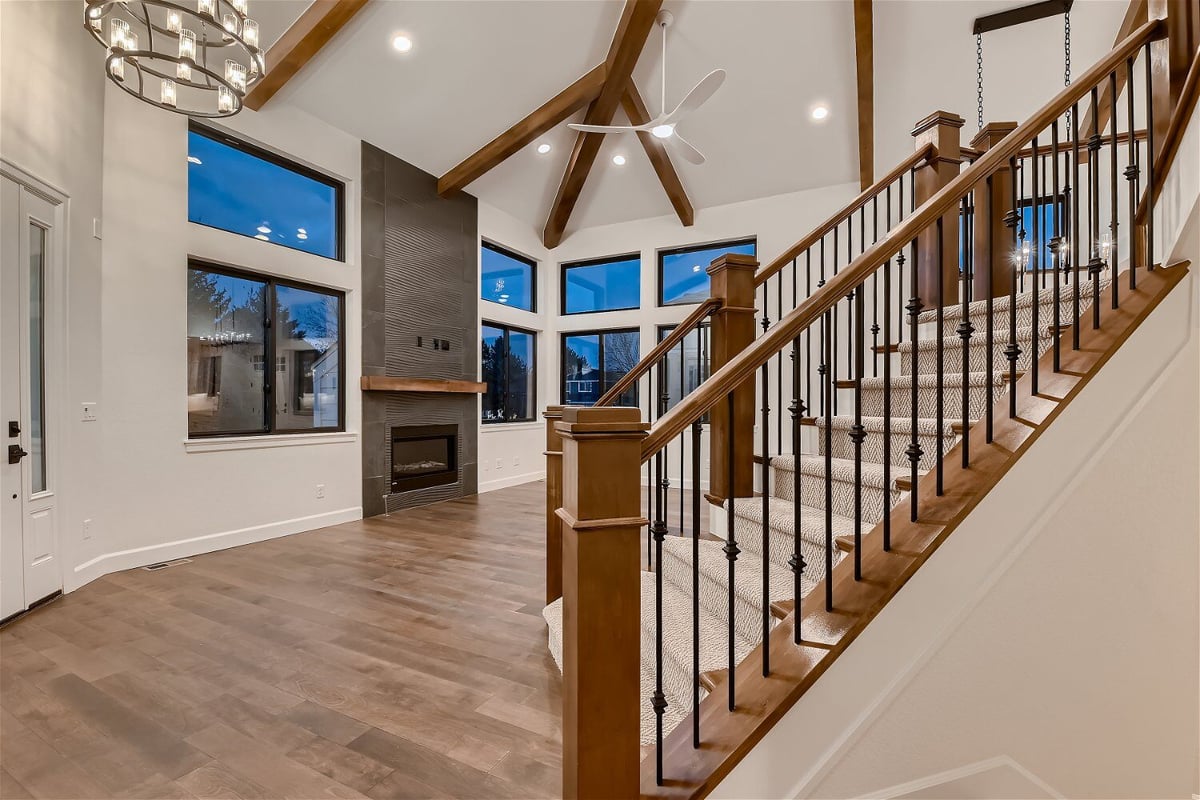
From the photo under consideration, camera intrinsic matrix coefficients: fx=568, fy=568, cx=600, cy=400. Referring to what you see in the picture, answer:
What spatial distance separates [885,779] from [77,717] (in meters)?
2.68

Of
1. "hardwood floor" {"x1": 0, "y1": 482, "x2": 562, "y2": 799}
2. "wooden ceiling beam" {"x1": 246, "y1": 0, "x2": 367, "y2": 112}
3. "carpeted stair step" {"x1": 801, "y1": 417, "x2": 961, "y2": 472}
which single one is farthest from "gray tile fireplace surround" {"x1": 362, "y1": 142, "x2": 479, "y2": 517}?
"carpeted stair step" {"x1": 801, "y1": 417, "x2": 961, "y2": 472}

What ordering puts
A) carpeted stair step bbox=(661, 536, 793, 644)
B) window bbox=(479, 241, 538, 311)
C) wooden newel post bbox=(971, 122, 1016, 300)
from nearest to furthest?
carpeted stair step bbox=(661, 536, 793, 644) → wooden newel post bbox=(971, 122, 1016, 300) → window bbox=(479, 241, 538, 311)

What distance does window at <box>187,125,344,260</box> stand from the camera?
4.31 m

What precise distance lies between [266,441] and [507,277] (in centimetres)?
392

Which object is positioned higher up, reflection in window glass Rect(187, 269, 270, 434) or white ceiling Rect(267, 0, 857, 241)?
white ceiling Rect(267, 0, 857, 241)

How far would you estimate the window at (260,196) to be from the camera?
170 inches

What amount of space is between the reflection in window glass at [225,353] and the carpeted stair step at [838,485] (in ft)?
13.7

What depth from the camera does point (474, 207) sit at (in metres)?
6.67

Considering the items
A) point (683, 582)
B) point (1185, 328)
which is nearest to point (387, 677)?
point (683, 582)

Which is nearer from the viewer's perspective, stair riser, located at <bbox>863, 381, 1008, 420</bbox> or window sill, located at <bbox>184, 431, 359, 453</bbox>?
stair riser, located at <bbox>863, 381, 1008, 420</bbox>

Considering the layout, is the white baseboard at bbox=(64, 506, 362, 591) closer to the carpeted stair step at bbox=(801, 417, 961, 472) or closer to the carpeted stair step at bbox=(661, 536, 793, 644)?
the carpeted stair step at bbox=(661, 536, 793, 644)

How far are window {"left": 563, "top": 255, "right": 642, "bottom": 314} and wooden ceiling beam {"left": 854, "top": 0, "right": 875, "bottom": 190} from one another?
2.91 metres

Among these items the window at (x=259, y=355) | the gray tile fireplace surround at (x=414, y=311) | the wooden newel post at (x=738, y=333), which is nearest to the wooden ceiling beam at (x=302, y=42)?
the gray tile fireplace surround at (x=414, y=311)

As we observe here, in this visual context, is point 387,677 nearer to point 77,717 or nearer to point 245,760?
point 245,760
